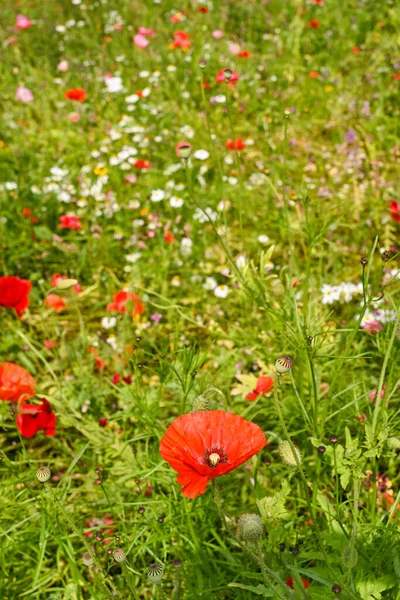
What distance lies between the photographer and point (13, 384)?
1.87 m

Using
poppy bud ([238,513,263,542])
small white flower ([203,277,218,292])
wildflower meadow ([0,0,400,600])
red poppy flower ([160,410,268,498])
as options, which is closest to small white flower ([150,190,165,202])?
wildflower meadow ([0,0,400,600])

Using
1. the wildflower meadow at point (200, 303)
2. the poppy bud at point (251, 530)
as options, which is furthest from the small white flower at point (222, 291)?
the poppy bud at point (251, 530)

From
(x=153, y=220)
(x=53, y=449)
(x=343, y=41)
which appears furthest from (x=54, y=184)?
(x=343, y=41)

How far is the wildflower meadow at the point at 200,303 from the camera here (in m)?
1.40

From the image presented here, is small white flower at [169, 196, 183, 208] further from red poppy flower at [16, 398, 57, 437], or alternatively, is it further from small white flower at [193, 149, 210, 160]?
red poppy flower at [16, 398, 57, 437]

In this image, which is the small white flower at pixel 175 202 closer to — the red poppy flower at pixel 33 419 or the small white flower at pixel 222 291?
the small white flower at pixel 222 291

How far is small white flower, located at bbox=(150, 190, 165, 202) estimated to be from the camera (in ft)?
9.98

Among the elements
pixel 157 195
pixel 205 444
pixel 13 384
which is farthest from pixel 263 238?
pixel 205 444

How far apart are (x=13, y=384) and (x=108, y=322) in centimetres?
79

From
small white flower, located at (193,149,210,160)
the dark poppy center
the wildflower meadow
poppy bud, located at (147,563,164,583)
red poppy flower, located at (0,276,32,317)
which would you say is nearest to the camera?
poppy bud, located at (147,563,164,583)

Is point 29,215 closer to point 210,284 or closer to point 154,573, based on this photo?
point 210,284

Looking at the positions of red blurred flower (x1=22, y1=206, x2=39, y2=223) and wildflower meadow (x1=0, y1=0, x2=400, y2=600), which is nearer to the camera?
wildflower meadow (x1=0, y1=0, x2=400, y2=600)

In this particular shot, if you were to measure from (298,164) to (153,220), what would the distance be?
0.99m

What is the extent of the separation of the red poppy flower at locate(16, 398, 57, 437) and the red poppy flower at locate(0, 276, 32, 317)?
0.41 meters
